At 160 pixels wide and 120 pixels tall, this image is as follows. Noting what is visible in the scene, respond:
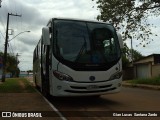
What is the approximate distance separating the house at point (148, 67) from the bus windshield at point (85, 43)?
112 ft

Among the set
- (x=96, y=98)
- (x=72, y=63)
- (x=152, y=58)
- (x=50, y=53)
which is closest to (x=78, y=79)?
(x=72, y=63)

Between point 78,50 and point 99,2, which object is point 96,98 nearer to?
point 78,50

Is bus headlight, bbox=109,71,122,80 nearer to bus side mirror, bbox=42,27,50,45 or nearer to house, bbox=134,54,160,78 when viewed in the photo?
bus side mirror, bbox=42,27,50,45

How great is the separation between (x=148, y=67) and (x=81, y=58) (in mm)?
40651

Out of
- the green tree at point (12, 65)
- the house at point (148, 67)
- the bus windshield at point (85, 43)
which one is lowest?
the green tree at point (12, 65)

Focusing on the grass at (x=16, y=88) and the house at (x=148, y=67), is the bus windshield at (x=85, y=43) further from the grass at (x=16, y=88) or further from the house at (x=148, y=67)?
the house at (x=148, y=67)

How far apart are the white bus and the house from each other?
34.4 m

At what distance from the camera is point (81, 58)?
13445 millimetres

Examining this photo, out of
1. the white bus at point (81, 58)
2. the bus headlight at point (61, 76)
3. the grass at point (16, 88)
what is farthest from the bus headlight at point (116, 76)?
the grass at point (16, 88)

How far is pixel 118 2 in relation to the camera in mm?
27328

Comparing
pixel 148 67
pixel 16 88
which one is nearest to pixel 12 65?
pixel 148 67

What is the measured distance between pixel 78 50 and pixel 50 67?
1.23m

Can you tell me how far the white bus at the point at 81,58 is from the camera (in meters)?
13.3

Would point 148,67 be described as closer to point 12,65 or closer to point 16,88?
point 16,88
